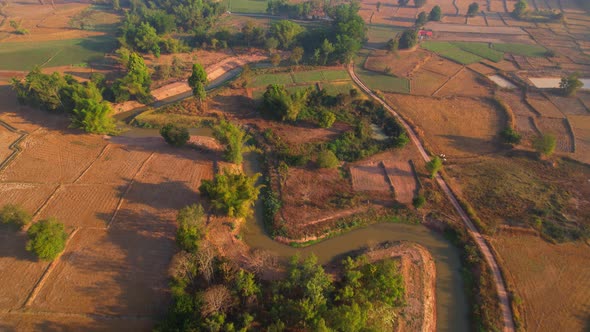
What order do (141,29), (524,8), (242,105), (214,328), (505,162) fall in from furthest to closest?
1. (524,8)
2. (141,29)
3. (242,105)
4. (505,162)
5. (214,328)

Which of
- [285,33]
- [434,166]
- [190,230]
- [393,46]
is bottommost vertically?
[190,230]

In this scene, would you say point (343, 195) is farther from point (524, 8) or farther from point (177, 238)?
point (524, 8)

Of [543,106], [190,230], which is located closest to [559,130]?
[543,106]

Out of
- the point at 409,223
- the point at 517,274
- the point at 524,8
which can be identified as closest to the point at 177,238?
the point at 409,223

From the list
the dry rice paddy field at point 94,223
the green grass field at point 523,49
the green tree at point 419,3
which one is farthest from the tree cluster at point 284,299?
the green tree at point 419,3

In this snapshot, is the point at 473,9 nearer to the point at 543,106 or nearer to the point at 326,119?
the point at 543,106

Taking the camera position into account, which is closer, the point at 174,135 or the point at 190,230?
the point at 190,230
